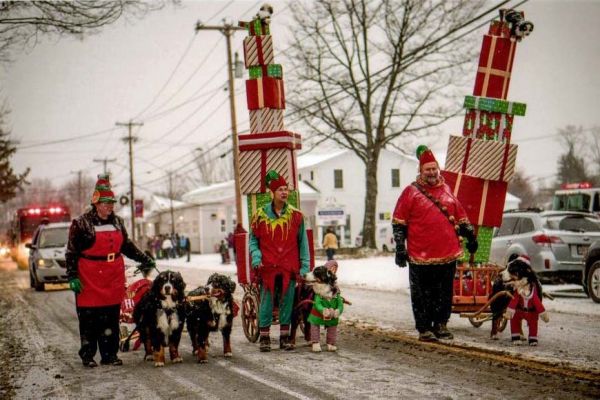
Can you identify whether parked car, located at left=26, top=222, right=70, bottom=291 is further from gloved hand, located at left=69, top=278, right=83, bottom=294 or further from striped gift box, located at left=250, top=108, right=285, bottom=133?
gloved hand, located at left=69, top=278, right=83, bottom=294

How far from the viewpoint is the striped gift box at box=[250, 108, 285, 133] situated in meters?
11.2

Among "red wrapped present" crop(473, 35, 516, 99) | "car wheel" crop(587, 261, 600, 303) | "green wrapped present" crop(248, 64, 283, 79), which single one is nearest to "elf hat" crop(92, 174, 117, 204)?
"green wrapped present" crop(248, 64, 283, 79)

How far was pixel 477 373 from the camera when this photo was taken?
22.3ft

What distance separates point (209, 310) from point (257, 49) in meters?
4.81

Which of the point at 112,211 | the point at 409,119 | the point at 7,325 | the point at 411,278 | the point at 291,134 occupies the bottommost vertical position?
the point at 7,325

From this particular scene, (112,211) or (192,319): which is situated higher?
(112,211)

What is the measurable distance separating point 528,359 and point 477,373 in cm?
91

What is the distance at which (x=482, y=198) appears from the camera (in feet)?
34.2

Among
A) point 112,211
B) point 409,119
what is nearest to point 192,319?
point 112,211

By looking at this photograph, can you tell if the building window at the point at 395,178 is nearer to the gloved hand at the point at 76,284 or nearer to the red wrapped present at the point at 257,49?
the red wrapped present at the point at 257,49

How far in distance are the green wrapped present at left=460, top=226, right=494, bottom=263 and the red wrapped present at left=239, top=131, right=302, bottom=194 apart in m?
2.61

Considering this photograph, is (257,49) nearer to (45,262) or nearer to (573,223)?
(573,223)

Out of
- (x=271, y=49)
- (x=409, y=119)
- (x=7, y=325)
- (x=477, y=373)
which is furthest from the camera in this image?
(x=409, y=119)

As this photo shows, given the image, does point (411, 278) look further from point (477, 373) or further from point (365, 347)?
point (477, 373)
